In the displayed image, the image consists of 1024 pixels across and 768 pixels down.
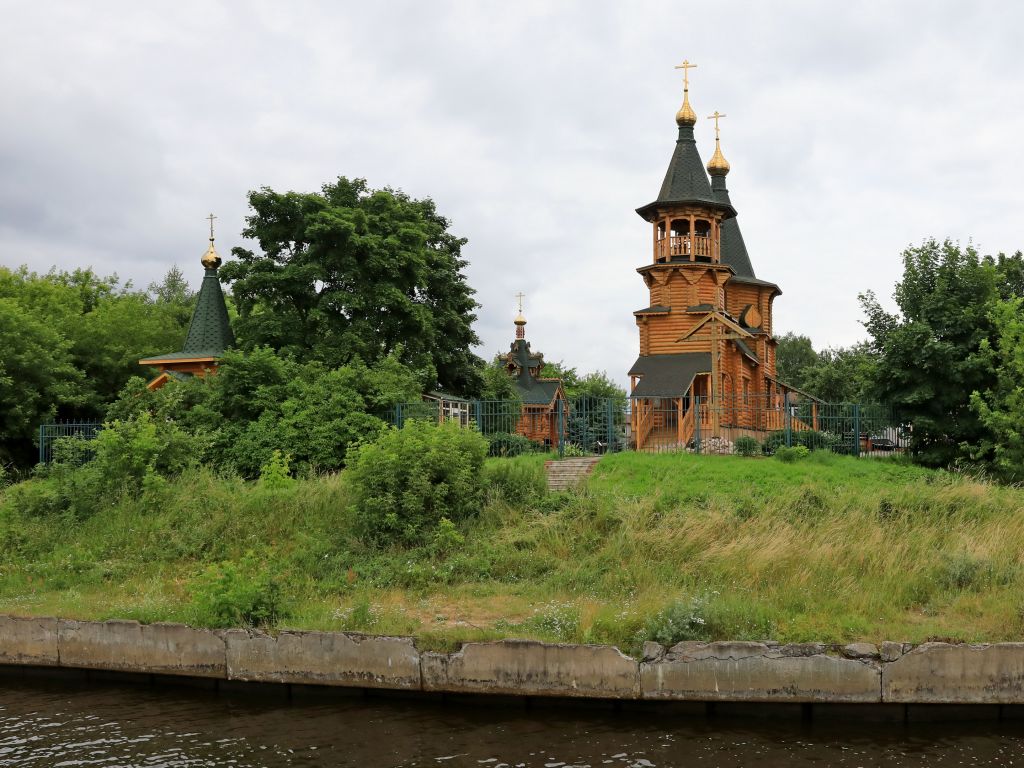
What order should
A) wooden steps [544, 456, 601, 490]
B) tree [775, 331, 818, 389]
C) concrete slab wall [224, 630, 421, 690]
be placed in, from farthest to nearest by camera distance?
tree [775, 331, 818, 389] → wooden steps [544, 456, 601, 490] → concrete slab wall [224, 630, 421, 690]

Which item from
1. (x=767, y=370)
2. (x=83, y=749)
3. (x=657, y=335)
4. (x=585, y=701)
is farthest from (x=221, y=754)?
(x=767, y=370)

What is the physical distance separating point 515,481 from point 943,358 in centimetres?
1341

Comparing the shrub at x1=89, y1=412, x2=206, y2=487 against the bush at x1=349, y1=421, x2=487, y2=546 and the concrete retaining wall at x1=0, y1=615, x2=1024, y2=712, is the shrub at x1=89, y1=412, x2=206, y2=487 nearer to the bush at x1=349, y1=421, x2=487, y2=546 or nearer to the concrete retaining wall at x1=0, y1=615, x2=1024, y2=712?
the bush at x1=349, y1=421, x2=487, y2=546

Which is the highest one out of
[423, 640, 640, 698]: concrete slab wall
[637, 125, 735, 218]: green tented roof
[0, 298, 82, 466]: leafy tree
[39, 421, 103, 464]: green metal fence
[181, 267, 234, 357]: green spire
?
[637, 125, 735, 218]: green tented roof

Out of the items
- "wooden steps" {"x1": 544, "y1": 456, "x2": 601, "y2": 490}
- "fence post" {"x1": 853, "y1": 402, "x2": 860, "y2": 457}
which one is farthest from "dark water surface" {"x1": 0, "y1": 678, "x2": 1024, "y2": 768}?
"fence post" {"x1": 853, "y1": 402, "x2": 860, "y2": 457}

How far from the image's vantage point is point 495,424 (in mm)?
26844

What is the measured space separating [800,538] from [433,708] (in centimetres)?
707

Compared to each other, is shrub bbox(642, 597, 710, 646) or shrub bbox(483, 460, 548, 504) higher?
shrub bbox(483, 460, 548, 504)

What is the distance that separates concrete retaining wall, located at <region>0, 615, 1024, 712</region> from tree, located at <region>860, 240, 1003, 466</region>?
14.8 m

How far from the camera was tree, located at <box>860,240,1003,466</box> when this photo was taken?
25297mm

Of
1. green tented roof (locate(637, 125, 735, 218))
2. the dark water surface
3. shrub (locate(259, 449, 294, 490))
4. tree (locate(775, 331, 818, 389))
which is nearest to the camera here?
the dark water surface

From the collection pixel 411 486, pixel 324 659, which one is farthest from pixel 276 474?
pixel 324 659

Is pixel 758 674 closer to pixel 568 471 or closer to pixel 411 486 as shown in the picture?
pixel 411 486

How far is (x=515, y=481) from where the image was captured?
19.3 metres
